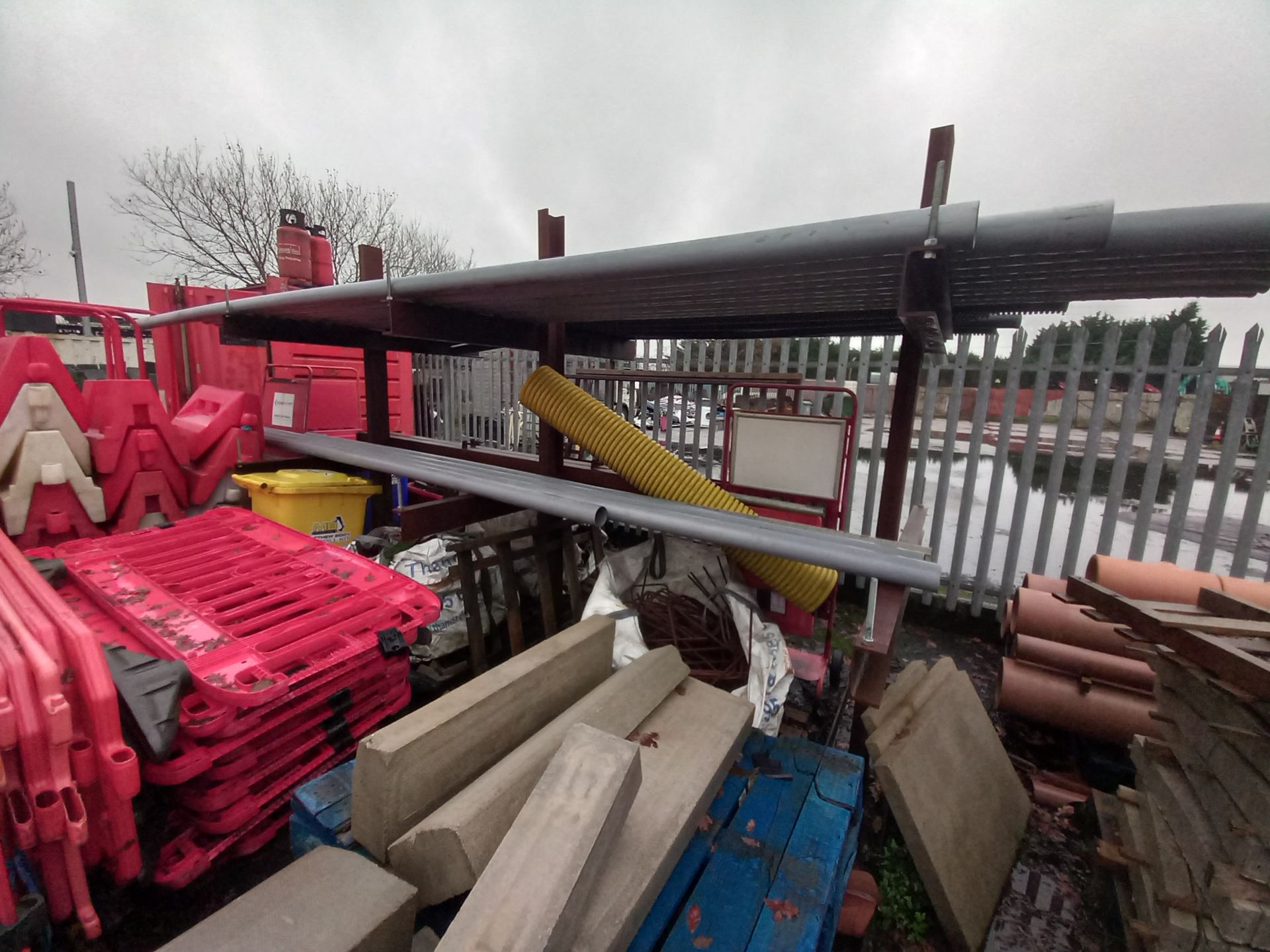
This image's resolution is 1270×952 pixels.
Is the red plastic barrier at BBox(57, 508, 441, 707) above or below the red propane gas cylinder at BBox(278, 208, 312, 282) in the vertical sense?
below

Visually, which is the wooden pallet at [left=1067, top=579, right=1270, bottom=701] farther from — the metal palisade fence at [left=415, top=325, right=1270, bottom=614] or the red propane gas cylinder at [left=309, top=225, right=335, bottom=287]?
the red propane gas cylinder at [left=309, top=225, right=335, bottom=287]

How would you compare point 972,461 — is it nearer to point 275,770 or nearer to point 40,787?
point 275,770

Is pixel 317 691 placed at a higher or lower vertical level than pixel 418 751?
lower

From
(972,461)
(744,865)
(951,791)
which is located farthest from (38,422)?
(972,461)

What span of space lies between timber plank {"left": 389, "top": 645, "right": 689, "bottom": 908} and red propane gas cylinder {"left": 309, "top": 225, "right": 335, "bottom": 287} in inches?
286

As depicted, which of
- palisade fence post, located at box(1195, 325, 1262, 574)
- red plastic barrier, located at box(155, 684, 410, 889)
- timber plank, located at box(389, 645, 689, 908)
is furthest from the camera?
palisade fence post, located at box(1195, 325, 1262, 574)

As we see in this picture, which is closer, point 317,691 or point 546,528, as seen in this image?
point 317,691

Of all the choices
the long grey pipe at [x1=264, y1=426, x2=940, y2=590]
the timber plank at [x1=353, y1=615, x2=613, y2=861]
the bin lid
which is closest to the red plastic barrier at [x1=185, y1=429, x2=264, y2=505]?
the bin lid

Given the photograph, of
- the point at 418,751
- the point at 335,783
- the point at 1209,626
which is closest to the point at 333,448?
the point at 335,783

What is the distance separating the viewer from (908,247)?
54.3 inches

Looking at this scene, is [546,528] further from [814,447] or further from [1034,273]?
[1034,273]

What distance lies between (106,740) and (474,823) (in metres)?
1.05

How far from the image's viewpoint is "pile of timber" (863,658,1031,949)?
1792 millimetres

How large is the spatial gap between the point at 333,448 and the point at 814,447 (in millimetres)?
3405
